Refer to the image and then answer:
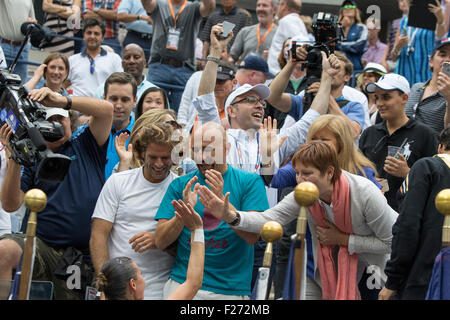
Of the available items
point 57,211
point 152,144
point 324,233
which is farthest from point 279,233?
point 57,211

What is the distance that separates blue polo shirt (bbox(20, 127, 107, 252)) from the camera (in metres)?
4.38

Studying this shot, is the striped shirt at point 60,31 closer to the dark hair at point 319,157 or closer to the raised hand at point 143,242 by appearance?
the raised hand at point 143,242

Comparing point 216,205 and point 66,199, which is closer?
point 216,205

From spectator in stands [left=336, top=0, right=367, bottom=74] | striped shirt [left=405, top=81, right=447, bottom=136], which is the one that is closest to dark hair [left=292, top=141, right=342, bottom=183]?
striped shirt [left=405, top=81, right=447, bottom=136]

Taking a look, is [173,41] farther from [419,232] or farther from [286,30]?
[419,232]

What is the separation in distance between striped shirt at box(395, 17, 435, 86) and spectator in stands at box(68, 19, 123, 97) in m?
3.32

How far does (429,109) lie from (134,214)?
2.89 m

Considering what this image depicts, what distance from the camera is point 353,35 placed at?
905 cm

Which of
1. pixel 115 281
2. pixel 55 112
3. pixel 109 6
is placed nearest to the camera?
pixel 115 281

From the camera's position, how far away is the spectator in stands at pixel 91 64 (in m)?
7.89

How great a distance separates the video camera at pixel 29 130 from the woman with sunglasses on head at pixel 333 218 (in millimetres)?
907

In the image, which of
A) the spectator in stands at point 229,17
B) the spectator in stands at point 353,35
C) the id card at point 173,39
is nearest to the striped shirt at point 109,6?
the spectator in stands at point 229,17

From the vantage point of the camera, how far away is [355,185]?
12.7ft

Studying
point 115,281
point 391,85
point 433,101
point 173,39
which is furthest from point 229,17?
point 115,281
